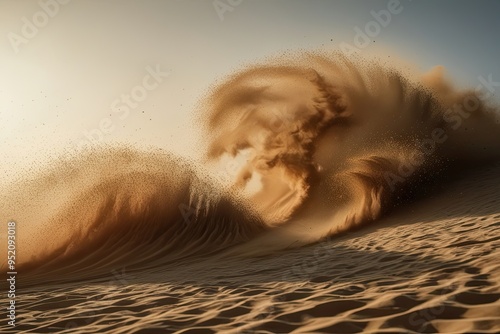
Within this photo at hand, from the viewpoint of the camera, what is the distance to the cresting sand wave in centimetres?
921

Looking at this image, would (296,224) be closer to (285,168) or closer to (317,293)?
(285,168)

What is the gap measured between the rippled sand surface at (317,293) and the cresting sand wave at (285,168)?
7.03 ft

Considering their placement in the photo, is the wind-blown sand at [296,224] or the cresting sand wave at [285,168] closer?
the wind-blown sand at [296,224]

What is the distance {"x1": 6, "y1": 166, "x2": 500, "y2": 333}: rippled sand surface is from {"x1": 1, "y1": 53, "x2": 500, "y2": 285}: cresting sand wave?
214 centimetres

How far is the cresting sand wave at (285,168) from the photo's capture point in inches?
363

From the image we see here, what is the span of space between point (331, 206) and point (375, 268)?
5.69 m

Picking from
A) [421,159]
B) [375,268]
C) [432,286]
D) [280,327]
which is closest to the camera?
[280,327]

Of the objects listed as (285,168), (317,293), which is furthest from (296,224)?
(317,293)

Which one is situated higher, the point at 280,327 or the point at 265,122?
the point at 265,122

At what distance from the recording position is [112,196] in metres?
9.77

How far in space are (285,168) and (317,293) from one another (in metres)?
7.47

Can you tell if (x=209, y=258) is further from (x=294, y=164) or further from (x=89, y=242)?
(x=294, y=164)

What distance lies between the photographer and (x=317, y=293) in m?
3.91

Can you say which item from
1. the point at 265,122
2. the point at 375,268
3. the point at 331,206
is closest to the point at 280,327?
the point at 375,268
